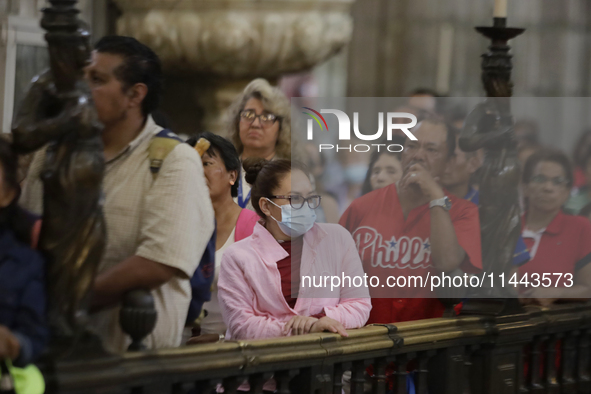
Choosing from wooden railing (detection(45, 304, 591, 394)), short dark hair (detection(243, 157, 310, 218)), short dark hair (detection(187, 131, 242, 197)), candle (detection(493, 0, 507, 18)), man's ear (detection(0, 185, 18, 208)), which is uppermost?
candle (detection(493, 0, 507, 18))

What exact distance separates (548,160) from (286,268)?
1271 mm

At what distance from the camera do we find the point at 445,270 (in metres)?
3.04

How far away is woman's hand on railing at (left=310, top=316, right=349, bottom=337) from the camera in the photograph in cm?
259

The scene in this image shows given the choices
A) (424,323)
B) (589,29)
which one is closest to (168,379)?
(424,323)

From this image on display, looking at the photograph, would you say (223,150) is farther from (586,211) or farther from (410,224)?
(586,211)

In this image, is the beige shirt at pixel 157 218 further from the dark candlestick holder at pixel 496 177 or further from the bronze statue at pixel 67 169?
the dark candlestick holder at pixel 496 177

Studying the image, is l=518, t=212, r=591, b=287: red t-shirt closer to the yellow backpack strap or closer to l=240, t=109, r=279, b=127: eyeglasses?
l=240, t=109, r=279, b=127: eyeglasses

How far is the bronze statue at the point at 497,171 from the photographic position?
313 cm

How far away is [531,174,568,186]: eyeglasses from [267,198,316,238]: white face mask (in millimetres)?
1051

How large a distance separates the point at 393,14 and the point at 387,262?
422 centimetres

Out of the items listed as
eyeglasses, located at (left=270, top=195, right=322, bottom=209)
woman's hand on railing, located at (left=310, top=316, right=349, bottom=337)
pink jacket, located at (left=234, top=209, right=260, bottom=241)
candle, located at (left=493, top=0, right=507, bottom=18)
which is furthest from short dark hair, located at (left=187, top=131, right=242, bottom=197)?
candle, located at (left=493, top=0, right=507, bottom=18)

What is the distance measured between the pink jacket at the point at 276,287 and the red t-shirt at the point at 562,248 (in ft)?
2.74

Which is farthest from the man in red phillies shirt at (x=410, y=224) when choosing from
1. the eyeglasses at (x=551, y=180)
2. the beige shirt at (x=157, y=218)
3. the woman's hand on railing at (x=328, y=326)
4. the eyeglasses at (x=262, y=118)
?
the eyeglasses at (x=262, y=118)

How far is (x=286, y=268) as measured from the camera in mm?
2785
